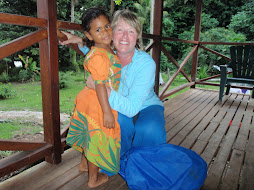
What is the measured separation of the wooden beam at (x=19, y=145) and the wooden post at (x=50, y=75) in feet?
0.34

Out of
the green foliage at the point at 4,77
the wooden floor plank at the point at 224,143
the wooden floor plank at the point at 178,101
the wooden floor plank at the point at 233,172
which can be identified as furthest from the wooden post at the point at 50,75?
the green foliage at the point at 4,77

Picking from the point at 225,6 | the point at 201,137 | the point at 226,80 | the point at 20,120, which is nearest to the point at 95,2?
the point at 225,6

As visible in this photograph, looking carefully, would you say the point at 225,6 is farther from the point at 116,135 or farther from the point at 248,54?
the point at 116,135

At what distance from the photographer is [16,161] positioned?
4.54 feet

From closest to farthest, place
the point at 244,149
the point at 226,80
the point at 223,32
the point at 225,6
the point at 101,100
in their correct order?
the point at 101,100 → the point at 244,149 → the point at 226,80 → the point at 223,32 → the point at 225,6

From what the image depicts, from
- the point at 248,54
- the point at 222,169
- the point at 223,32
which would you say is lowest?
the point at 222,169

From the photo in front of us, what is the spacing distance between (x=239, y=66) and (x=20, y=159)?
393 cm

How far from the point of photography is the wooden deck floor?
1.42m

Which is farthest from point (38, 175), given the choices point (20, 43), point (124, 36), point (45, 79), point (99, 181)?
point (124, 36)

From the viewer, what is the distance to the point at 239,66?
397 cm

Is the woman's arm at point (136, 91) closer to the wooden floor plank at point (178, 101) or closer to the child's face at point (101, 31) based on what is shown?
the child's face at point (101, 31)

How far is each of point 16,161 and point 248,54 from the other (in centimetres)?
410

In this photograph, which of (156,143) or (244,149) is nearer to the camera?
(156,143)

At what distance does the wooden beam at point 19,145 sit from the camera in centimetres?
129
